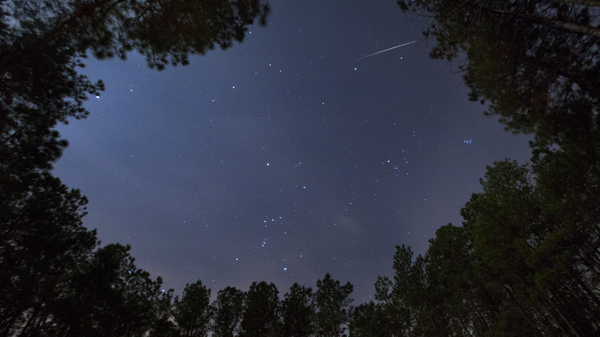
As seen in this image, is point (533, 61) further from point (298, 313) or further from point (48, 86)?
point (298, 313)

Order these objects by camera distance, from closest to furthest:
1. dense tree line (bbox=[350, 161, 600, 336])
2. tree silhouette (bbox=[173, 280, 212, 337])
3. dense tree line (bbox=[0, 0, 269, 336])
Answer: dense tree line (bbox=[0, 0, 269, 336]), dense tree line (bbox=[350, 161, 600, 336]), tree silhouette (bbox=[173, 280, 212, 337])

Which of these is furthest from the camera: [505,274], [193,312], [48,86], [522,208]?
[193,312]

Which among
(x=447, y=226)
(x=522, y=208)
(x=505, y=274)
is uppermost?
(x=447, y=226)

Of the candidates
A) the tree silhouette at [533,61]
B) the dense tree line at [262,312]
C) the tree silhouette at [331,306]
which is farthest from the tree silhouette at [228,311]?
the tree silhouette at [533,61]

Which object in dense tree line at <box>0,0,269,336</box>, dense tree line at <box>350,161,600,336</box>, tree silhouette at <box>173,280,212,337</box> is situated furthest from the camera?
tree silhouette at <box>173,280,212,337</box>

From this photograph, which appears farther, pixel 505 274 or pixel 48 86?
pixel 505 274

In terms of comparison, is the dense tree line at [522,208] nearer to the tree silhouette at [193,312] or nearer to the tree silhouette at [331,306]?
the tree silhouette at [331,306]

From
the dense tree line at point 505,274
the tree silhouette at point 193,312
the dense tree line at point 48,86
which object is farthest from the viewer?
the tree silhouette at point 193,312

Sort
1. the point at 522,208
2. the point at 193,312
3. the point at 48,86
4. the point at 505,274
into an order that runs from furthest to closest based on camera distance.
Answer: the point at 193,312 < the point at 505,274 < the point at 522,208 < the point at 48,86

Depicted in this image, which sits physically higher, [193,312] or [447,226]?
[447,226]

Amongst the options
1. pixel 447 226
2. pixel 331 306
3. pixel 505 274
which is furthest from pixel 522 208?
pixel 331 306

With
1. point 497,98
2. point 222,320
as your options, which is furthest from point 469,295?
point 222,320

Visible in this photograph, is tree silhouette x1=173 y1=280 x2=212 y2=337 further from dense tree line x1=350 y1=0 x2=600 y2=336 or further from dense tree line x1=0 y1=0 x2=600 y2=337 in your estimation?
dense tree line x1=350 y1=0 x2=600 y2=336

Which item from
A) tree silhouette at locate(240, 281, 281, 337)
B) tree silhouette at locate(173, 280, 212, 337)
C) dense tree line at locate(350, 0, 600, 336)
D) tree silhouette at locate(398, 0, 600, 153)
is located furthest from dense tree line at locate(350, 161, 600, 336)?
tree silhouette at locate(173, 280, 212, 337)
